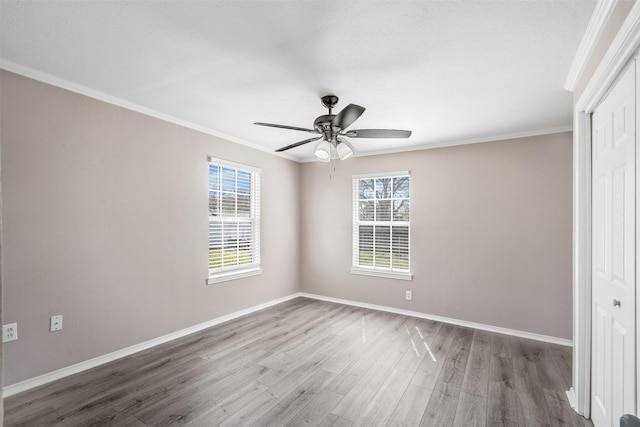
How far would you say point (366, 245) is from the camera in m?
5.18

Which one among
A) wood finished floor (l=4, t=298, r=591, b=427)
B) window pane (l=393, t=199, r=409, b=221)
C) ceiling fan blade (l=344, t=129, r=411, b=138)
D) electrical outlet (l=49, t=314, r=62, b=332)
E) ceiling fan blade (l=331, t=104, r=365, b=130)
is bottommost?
wood finished floor (l=4, t=298, r=591, b=427)

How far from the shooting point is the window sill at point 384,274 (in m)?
4.72

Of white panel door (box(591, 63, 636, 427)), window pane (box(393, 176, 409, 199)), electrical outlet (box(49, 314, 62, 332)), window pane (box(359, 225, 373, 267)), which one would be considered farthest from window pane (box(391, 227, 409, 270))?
electrical outlet (box(49, 314, 62, 332))

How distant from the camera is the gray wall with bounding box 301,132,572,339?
3797mm

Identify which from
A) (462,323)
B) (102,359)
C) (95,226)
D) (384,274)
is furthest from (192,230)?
(462,323)

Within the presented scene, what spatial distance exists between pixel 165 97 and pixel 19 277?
75.2 inches

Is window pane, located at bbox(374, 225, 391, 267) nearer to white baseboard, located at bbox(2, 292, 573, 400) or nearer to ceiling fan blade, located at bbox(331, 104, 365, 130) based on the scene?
white baseboard, located at bbox(2, 292, 573, 400)

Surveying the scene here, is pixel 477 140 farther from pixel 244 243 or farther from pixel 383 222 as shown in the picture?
pixel 244 243

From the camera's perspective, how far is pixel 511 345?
3.65 m

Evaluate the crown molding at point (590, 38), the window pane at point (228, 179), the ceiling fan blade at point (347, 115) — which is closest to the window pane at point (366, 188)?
the window pane at point (228, 179)

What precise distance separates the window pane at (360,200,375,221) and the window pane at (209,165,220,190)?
221cm

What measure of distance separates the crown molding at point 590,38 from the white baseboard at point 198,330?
278 cm

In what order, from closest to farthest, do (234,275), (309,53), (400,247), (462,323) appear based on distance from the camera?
(309,53)
(462,323)
(234,275)
(400,247)

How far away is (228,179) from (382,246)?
2.45 m
